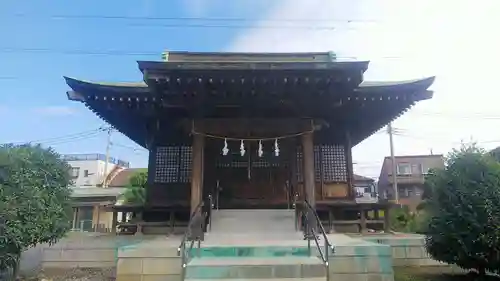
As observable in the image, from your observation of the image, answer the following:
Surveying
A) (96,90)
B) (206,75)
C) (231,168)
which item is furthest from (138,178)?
(206,75)

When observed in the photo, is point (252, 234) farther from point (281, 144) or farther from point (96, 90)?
point (96, 90)

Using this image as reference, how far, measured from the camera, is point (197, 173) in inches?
356

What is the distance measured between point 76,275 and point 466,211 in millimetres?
7928

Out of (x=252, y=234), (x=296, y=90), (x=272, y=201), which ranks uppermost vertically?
(x=296, y=90)

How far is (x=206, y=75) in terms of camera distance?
8016mm

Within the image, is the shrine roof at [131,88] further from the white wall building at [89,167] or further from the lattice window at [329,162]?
the white wall building at [89,167]

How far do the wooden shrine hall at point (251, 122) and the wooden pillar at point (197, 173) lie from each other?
3 centimetres

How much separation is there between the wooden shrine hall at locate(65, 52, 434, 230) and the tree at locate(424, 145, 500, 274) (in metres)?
2.61

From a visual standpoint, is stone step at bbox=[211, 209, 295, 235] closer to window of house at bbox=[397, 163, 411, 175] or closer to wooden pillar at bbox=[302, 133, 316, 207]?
wooden pillar at bbox=[302, 133, 316, 207]

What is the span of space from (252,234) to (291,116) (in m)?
3.25

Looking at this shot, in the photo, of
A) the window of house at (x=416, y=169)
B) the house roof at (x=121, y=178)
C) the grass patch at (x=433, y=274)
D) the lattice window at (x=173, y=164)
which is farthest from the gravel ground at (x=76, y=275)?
the window of house at (x=416, y=169)

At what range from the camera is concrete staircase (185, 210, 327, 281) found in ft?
18.6

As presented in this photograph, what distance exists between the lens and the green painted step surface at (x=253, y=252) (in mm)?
6508

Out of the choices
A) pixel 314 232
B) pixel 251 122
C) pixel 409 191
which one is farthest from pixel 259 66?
pixel 409 191
